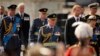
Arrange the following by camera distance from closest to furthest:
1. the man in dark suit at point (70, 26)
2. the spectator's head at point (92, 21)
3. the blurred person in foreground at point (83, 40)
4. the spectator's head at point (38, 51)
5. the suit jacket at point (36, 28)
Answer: the spectator's head at point (38, 51) < the blurred person in foreground at point (83, 40) < the man in dark suit at point (70, 26) < the spectator's head at point (92, 21) < the suit jacket at point (36, 28)

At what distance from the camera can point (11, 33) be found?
1292 centimetres

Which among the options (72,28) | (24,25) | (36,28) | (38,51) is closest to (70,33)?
(72,28)

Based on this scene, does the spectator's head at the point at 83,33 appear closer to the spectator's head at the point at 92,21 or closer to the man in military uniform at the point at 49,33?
the man in military uniform at the point at 49,33

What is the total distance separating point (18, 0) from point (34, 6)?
0.70m

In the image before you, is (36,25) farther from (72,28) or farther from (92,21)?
(92,21)

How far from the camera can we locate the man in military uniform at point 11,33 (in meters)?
12.9

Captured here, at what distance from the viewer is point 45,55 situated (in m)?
4.36

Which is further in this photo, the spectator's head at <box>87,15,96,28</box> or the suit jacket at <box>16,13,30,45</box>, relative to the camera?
the suit jacket at <box>16,13,30,45</box>

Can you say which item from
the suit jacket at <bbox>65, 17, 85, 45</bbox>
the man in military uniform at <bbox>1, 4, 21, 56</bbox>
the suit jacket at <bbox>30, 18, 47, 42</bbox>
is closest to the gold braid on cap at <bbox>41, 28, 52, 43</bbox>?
the suit jacket at <bbox>65, 17, 85, 45</bbox>

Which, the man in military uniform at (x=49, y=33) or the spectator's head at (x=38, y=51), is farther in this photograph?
the man in military uniform at (x=49, y=33)

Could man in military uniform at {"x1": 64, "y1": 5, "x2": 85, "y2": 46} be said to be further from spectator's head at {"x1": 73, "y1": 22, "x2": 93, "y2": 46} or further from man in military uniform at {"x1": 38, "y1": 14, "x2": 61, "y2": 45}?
spectator's head at {"x1": 73, "y1": 22, "x2": 93, "y2": 46}

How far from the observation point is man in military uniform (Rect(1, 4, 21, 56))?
12.9m

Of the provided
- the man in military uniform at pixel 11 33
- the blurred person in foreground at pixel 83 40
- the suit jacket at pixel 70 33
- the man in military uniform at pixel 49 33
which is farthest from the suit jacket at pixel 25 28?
the blurred person in foreground at pixel 83 40

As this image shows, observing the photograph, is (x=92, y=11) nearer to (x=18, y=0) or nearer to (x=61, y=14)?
(x=61, y=14)
